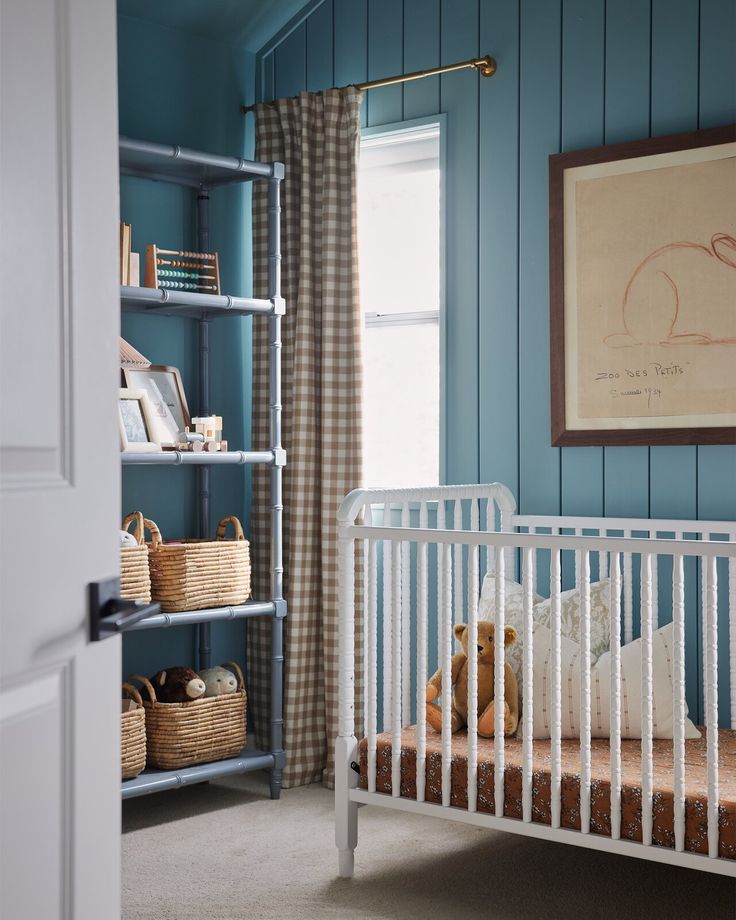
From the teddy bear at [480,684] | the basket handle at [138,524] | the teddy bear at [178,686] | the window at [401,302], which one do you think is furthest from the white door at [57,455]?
the window at [401,302]

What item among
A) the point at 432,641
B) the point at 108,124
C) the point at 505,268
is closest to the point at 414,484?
the point at 432,641

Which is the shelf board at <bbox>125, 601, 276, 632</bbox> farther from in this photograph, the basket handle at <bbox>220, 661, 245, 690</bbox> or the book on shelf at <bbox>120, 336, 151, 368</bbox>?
the book on shelf at <bbox>120, 336, 151, 368</bbox>

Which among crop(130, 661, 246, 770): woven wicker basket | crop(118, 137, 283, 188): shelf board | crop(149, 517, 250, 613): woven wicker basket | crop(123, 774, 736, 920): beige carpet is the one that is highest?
crop(118, 137, 283, 188): shelf board

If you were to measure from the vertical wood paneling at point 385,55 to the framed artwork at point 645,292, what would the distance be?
24.4 inches

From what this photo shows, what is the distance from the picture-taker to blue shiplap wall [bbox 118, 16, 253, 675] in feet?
11.0

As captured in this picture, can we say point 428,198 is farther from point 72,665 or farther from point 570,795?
point 72,665

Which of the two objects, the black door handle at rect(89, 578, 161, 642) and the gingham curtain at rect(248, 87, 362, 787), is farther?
the gingham curtain at rect(248, 87, 362, 787)

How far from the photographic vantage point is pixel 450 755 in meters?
2.41

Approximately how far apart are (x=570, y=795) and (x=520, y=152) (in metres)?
1.81

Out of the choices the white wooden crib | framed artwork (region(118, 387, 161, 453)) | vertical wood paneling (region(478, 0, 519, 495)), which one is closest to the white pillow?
the white wooden crib

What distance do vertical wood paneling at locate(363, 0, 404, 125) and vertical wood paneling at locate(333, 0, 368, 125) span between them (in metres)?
0.02

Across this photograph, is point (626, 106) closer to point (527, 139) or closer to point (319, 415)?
point (527, 139)

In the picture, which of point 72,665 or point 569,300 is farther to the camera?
point 569,300

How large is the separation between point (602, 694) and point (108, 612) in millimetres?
1528
